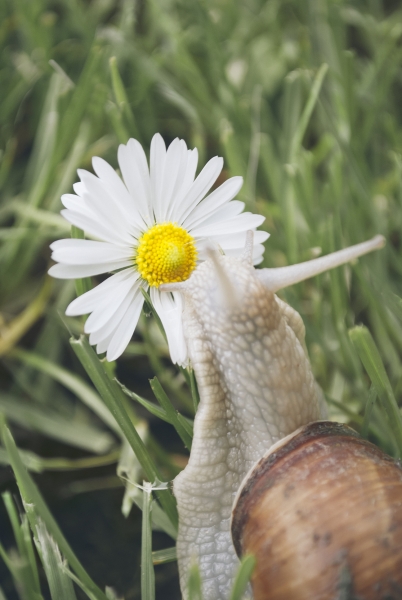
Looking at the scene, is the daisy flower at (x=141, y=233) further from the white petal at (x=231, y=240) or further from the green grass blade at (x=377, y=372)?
the green grass blade at (x=377, y=372)

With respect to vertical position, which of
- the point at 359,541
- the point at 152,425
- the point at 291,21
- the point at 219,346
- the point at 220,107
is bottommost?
the point at 359,541

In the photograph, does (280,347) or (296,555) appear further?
(280,347)

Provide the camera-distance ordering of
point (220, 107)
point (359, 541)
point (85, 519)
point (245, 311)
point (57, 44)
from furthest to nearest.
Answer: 1. point (57, 44)
2. point (220, 107)
3. point (85, 519)
4. point (245, 311)
5. point (359, 541)

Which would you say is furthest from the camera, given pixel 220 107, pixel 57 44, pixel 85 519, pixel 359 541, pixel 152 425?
pixel 57 44

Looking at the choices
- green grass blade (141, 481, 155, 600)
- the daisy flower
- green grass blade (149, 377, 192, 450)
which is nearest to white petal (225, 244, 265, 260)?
the daisy flower

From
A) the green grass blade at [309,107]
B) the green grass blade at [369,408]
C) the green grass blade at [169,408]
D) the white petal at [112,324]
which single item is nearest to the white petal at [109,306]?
the white petal at [112,324]

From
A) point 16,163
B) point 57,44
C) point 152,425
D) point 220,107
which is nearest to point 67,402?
point 152,425

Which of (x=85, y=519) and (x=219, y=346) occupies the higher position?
(x=219, y=346)

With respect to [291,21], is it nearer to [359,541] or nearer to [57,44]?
[57,44]
